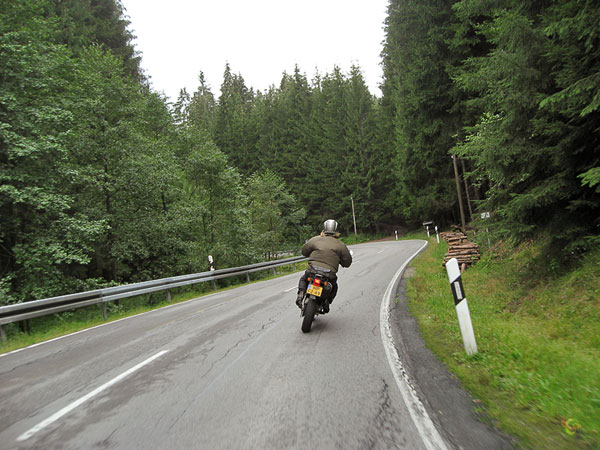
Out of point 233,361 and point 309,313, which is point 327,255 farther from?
point 233,361

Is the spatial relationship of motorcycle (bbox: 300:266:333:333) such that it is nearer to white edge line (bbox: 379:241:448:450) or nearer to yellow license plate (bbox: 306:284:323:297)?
yellow license plate (bbox: 306:284:323:297)

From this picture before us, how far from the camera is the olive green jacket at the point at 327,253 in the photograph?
6.13m

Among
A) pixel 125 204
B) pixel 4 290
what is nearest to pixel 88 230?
pixel 4 290

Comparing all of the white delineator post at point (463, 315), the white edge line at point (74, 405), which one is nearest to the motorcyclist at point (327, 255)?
the white delineator post at point (463, 315)

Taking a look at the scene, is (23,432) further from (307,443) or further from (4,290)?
(4,290)

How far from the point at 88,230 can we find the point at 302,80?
2147 inches

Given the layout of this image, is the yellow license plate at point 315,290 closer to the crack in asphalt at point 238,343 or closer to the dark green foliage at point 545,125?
the crack in asphalt at point 238,343

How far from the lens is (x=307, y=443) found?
99.9 inches

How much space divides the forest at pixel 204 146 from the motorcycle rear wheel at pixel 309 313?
4.40m

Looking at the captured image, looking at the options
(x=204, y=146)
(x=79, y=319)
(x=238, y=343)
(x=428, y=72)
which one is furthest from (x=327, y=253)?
(x=428, y=72)

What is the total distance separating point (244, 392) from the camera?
11.7 feet

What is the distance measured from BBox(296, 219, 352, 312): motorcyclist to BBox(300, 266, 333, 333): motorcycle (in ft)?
0.33

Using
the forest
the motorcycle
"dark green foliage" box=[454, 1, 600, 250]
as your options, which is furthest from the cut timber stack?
the motorcycle

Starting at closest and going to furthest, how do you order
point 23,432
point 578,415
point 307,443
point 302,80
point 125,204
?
point 307,443
point 578,415
point 23,432
point 125,204
point 302,80
